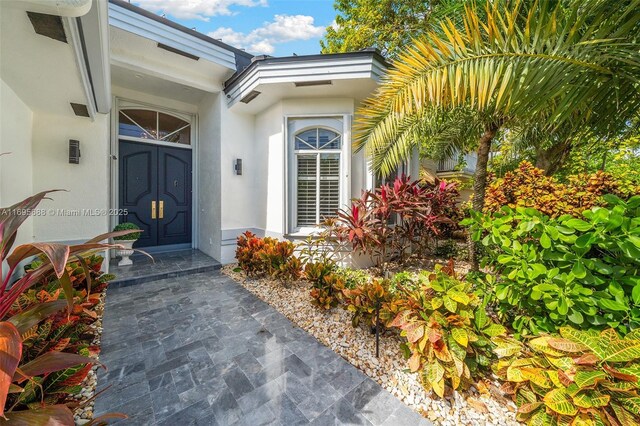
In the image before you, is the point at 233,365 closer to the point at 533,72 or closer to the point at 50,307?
the point at 50,307

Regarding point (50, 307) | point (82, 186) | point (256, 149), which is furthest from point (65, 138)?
point (50, 307)

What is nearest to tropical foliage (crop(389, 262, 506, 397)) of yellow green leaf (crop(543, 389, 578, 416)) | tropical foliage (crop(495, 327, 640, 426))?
tropical foliage (crop(495, 327, 640, 426))

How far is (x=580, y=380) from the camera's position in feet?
5.06

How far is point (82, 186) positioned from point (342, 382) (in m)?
5.31

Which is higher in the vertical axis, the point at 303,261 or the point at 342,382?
the point at 303,261

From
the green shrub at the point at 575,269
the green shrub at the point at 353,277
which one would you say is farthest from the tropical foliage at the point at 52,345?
the green shrub at the point at 575,269

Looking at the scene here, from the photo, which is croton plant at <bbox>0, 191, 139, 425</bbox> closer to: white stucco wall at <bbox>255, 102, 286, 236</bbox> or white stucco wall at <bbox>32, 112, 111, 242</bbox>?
white stucco wall at <bbox>32, 112, 111, 242</bbox>

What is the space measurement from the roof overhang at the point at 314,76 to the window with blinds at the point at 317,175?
854 millimetres

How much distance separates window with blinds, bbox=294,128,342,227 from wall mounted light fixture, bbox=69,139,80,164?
380 cm

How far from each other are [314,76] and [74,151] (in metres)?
4.29

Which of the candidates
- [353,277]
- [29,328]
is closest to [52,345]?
[29,328]

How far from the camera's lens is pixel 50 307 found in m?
1.37

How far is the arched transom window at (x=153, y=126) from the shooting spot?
597 cm

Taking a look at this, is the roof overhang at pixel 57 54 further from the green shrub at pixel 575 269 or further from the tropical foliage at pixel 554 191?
the tropical foliage at pixel 554 191
